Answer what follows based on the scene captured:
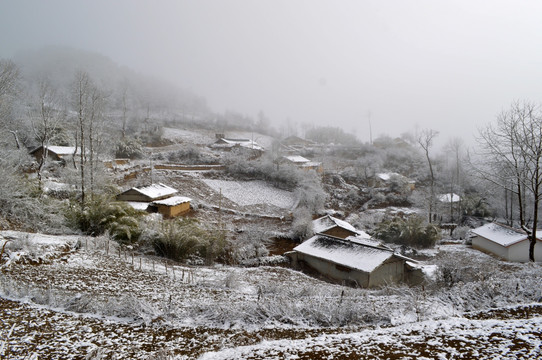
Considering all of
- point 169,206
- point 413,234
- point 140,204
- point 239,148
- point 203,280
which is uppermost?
point 239,148

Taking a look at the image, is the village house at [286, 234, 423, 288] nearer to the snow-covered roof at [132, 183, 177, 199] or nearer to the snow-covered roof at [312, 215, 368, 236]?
the snow-covered roof at [312, 215, 368, 236]

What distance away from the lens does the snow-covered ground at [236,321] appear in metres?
5.02

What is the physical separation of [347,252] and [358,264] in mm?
1378

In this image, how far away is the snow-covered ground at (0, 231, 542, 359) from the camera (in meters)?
5.02

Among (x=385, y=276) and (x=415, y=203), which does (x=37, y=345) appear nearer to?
(x=385, y=276)

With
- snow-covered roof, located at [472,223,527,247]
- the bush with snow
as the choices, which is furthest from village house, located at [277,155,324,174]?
snow-covered roof, located at [472,223,527,247]

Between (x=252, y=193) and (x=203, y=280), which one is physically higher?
(x=203, y=280)

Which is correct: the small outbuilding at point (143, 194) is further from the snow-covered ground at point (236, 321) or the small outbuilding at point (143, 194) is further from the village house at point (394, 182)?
the village house at point (394, 182)

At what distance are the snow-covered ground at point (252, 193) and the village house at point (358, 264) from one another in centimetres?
1965

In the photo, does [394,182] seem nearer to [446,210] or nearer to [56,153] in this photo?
[446,210]

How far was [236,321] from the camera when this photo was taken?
20.5 feet

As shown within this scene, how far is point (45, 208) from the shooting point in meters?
15.1

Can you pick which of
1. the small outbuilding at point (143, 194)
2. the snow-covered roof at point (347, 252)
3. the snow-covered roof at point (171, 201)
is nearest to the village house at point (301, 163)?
the snow-covered roof at point (171, 201)

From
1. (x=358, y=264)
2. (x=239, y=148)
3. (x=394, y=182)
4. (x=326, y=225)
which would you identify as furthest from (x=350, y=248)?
(x=239, y=148)
